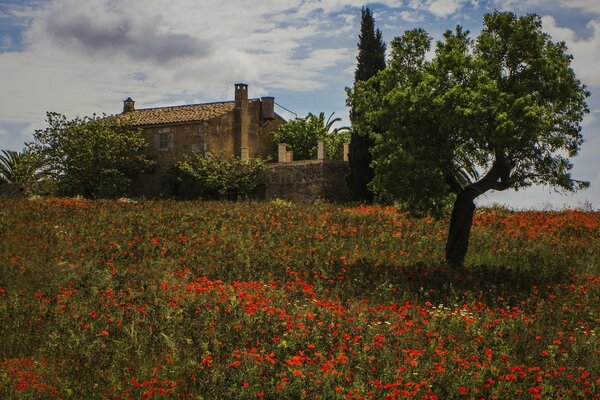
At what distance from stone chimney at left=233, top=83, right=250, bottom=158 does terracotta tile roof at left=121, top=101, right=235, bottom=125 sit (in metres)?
0.55

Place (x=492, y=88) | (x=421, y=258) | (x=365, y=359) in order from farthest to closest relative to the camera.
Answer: (x=421, y=258)
(x=492, y=88)
(x=365, y=359)

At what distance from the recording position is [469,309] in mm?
13117

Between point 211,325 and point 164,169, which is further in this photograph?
point 164,169

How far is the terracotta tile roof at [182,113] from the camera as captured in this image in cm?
4266

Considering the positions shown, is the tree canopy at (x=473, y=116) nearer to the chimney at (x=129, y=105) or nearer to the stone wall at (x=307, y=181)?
the stone wall at (x=307, y=181)

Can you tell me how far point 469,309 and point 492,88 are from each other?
5.32 m

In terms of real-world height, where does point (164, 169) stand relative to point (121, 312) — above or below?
above

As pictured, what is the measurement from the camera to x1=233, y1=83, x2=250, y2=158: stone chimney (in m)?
43.7

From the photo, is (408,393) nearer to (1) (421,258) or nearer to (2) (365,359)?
(2) (365,359)

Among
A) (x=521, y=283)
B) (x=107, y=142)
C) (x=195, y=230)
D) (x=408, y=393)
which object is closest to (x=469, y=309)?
(x=521, y=283)

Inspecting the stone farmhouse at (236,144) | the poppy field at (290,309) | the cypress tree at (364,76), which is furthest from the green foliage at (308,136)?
the poppy field at (290,309)

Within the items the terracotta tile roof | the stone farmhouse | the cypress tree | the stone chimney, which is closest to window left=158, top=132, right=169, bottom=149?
the stone farmhouse

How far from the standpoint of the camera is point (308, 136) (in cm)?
4931

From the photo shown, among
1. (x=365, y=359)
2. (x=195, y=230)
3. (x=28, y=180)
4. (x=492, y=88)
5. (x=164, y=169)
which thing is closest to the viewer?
(x=365, y=359)
